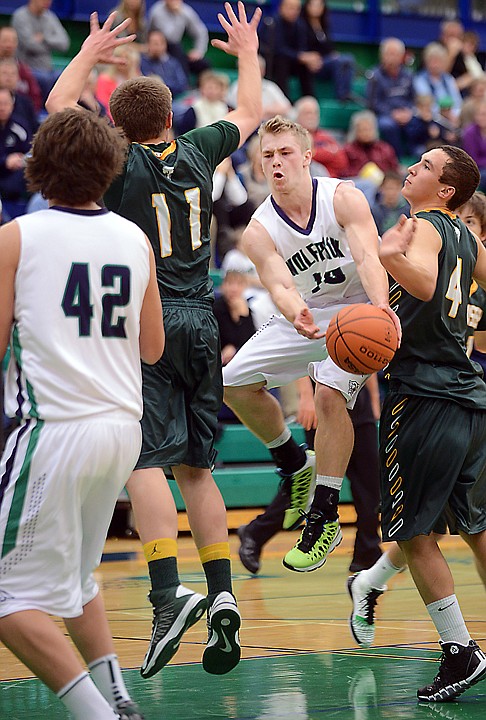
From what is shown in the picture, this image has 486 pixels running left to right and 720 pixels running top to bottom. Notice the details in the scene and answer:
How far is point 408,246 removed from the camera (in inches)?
191

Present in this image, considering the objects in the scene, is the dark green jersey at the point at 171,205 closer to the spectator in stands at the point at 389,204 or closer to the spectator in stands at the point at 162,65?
the spectator in stands at the point at 389,204

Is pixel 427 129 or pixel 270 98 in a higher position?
pixel 270 98

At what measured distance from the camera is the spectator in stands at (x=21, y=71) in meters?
13.5

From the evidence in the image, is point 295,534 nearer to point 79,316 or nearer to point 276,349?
point 276,349

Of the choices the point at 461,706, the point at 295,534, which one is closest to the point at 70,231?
the point at 461,706

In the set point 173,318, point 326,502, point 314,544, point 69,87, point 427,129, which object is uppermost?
point 69,87

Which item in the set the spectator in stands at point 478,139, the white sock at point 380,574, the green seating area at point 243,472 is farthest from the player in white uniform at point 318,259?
the spectator in stands at point 478,139

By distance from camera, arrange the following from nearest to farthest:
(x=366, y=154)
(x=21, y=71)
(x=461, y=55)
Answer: (x=21, y=71), (x=366, y=154), (x=461, y=55)

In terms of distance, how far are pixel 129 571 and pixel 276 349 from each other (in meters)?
3.46

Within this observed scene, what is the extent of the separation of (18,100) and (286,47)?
18.7 ft

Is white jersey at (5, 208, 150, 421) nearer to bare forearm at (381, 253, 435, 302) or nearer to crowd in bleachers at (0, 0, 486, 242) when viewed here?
bare forearm at (381, 253, 435, 302)

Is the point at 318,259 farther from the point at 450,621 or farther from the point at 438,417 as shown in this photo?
the point at 450,621

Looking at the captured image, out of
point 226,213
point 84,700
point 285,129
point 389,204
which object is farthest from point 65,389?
point 389,204

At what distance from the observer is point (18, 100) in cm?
1296
